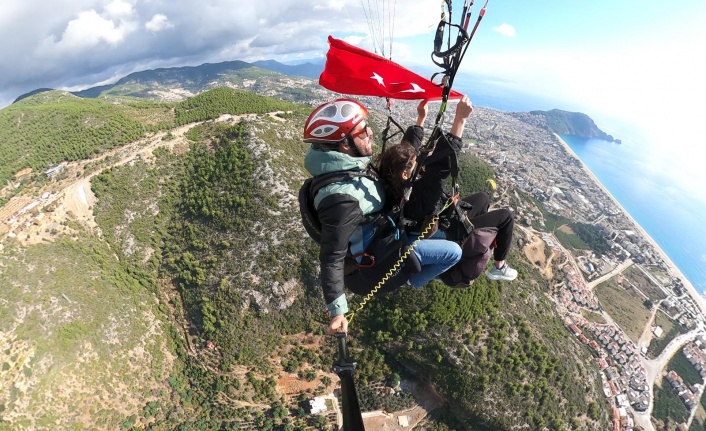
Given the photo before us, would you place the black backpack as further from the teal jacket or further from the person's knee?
the person's knee

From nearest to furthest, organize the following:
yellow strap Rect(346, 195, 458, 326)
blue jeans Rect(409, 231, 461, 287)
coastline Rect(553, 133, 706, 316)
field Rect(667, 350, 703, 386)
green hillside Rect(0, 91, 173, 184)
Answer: yellow strap Rect(346, 195, 458, 326)
blue jeans Rect(409, 231, 461, 287)
green hillside Rect(0, 91, 173, 184)
field Rect(667, 350, 703, 386)
coastline Rect(553, 133, 706, 316)

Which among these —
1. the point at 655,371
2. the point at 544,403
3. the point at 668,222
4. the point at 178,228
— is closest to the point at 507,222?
the point at 544,403

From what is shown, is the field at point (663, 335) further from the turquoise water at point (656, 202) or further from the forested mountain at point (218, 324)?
the forested mountain at point (218, 324)

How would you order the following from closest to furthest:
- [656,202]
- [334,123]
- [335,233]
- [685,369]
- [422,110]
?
[335,233] → [334,123] → [422,110] → [685,369] → [656,202]

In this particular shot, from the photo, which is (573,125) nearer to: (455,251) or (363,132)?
(455,251)

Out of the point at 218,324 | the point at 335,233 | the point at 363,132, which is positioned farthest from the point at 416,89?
the point at 218,324

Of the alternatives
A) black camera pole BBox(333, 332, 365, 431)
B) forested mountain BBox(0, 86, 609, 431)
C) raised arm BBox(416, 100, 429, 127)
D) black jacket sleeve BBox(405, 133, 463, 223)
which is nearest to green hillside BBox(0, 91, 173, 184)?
forested mountain BBox(0, 86, 609, 431)
